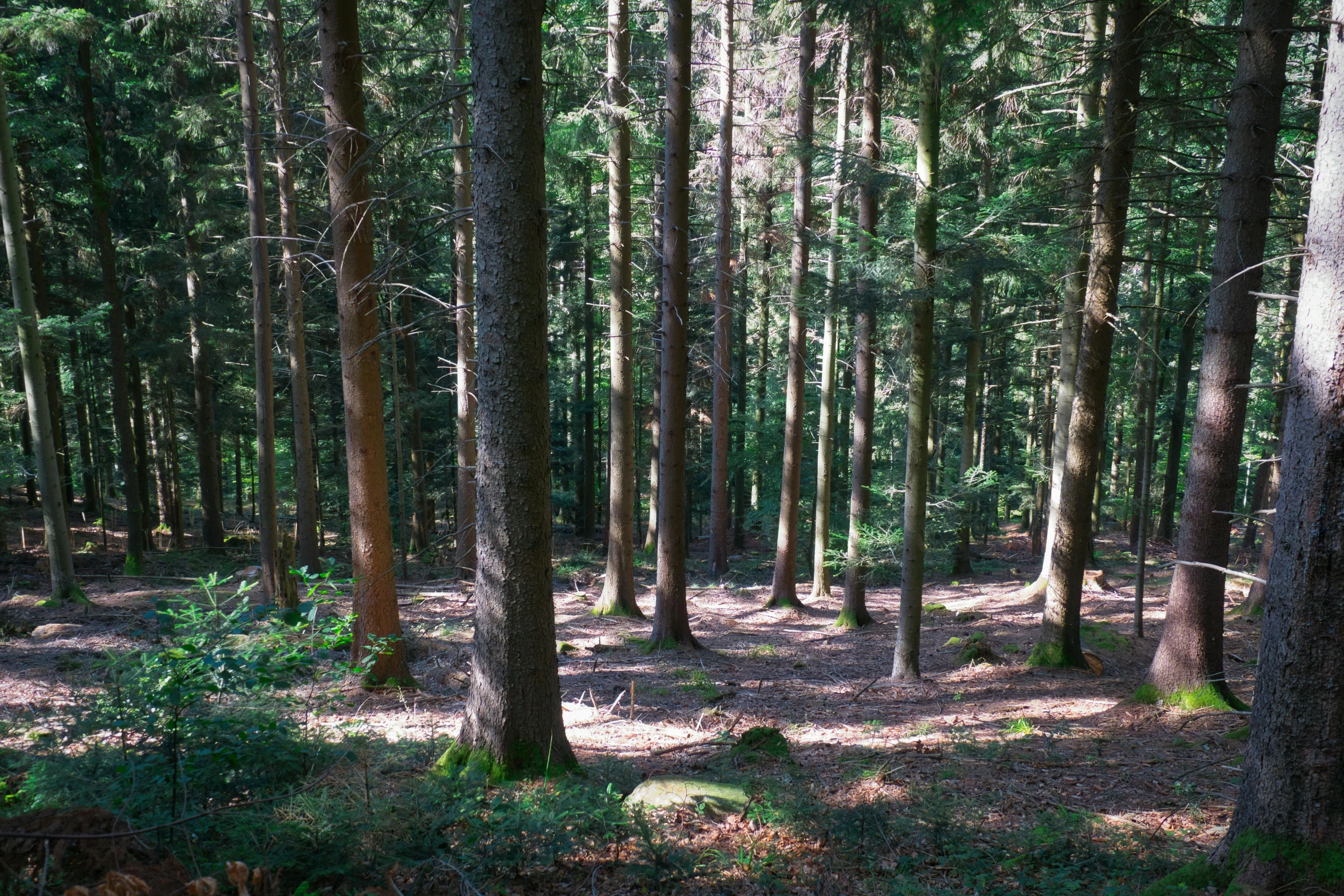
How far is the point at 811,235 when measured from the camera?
504 inches

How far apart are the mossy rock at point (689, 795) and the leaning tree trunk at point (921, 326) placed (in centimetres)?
458

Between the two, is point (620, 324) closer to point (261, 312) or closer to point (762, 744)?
point (261, 312)

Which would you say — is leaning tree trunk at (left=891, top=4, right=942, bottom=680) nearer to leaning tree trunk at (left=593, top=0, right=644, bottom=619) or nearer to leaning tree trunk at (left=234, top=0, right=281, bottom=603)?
leaning tree trunk at (left=593, top=0, right=644, bottom=619)

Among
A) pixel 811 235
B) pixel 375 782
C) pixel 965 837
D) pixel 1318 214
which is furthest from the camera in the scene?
pixel 811 235

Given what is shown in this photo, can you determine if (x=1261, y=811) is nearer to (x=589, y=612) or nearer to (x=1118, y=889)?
(x=1118, y=889)

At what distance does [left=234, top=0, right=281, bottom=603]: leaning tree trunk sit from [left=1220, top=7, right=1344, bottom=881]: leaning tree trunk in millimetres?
11862

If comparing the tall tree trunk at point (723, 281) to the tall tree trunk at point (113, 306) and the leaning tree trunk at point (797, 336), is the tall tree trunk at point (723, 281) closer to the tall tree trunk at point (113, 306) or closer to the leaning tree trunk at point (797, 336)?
the leaning tree trunk at point (797, 336)

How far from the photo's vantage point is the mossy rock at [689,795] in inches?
195

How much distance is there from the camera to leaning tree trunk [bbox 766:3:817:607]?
13.2 metres

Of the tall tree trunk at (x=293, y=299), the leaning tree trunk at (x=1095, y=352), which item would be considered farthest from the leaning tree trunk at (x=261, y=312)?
the leaning tree trunk at (x=1095, y=352)

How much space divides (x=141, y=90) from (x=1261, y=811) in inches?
903

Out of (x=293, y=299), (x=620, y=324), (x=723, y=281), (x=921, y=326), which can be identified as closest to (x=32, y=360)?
(x=293, y=299)

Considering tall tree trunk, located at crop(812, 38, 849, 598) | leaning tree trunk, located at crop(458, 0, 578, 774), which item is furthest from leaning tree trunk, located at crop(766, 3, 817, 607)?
leaning tree trunk, located at crop(458, 0, 578, 774)

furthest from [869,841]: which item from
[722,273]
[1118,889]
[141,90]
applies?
[141,90]
